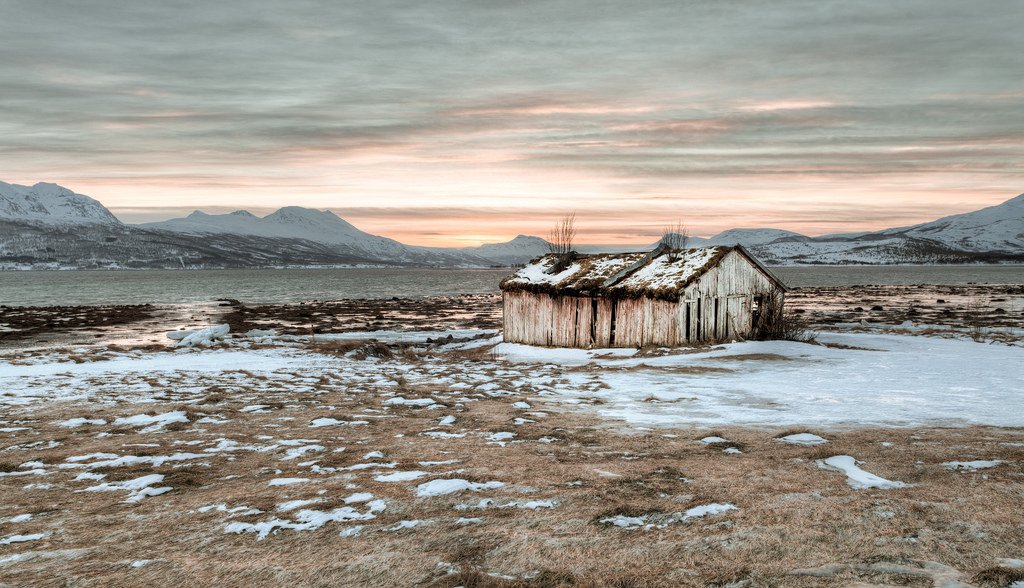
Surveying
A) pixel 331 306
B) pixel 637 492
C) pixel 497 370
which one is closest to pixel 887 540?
pixel 637 492

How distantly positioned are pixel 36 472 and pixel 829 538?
825cm

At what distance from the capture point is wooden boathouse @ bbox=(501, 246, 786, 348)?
21250mm

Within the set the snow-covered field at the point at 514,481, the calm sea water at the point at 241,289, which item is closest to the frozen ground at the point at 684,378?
the snow-covered field at the point at 514,481

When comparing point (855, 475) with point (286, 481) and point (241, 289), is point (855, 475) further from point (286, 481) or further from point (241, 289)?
point (241, 289)

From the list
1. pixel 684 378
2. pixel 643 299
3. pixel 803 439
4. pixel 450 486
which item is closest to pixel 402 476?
pixel 450 486

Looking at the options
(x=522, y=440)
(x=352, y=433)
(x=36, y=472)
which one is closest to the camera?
(x=36, y=472)

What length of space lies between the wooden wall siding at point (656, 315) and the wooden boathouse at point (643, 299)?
0.11ft

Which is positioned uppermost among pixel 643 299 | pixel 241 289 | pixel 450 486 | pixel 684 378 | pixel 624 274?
pixel 624 274

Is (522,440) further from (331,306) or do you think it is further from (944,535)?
(331,306)

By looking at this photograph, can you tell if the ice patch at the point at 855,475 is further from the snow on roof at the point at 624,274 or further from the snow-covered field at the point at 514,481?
the snow on roof at the point at 624,274

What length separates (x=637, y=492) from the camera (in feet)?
19.7

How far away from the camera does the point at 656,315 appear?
21.3 meters

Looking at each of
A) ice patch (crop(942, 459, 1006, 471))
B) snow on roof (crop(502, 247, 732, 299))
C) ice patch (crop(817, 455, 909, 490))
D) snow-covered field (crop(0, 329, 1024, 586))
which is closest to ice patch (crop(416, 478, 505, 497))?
snow-covered field (crop(0, 329, 1024, 586))

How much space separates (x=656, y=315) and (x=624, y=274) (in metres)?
2.41
